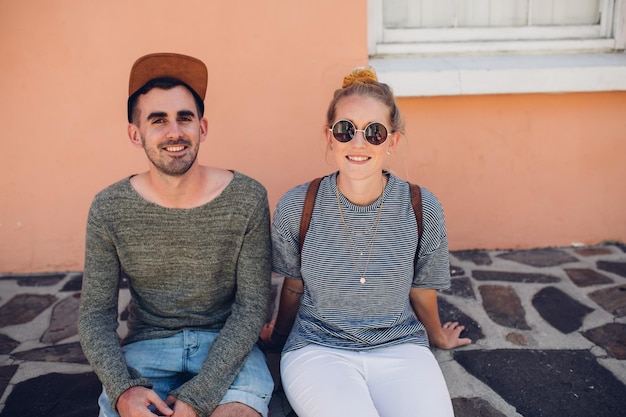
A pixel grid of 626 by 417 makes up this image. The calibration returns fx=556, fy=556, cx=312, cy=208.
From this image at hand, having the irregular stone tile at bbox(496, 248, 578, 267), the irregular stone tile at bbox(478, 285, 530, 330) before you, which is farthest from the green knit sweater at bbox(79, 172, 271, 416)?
the irregular stone tile at bbox(496, 248, 578, 267)

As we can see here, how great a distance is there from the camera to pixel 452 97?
3.66 metres

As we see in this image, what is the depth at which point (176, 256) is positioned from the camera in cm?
228

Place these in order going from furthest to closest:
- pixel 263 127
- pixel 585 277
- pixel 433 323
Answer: pixel 263 127 → pixel 585 277 → pixel 433 323

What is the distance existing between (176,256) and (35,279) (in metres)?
1.97

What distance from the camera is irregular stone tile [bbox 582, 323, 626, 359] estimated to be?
2764 millimetres

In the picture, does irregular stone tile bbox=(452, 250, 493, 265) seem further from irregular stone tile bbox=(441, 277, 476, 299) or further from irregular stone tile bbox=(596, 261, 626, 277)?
irregular stone tile bbox=(596, 261, 626, 277)

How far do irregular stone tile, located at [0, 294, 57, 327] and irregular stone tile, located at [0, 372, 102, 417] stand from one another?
2.26ft

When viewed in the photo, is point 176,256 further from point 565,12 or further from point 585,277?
point 565,12

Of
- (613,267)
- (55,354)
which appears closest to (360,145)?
(55,354)

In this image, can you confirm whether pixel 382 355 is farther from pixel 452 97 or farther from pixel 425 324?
pixel 452 97

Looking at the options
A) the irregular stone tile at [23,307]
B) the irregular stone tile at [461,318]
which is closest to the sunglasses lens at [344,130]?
the irregular stone tile at [461,318]

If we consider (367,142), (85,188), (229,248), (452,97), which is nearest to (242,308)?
(229,248)

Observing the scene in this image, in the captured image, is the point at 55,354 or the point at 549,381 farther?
the point at 55,354

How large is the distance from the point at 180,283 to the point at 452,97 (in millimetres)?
2244
